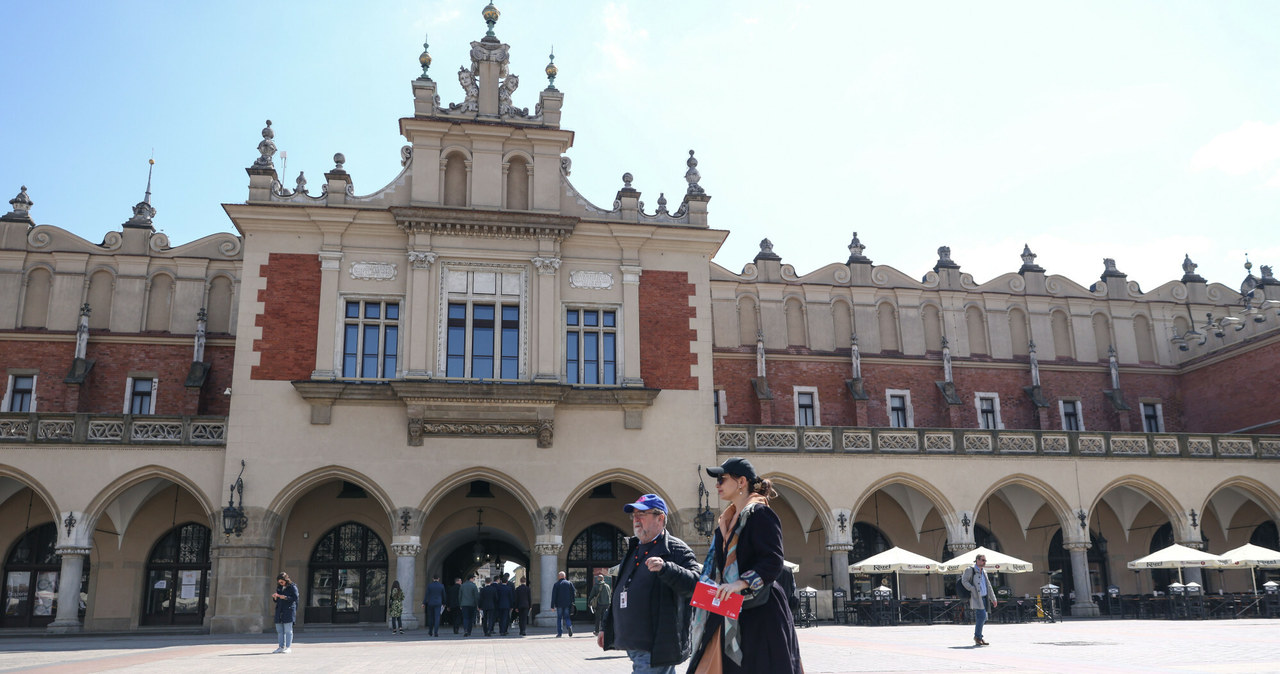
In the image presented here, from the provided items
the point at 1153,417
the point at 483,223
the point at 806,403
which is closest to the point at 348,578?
the point at 483,223

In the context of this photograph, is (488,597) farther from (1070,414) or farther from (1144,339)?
(1144,339)

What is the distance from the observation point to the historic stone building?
2348 cm

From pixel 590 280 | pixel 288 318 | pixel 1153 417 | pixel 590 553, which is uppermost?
pixel 590 280

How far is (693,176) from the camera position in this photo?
2741 centimetres

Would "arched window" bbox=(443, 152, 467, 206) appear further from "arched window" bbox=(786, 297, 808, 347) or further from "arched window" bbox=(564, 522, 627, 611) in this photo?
"arched window" bbox=(786, 297, 808, 347)

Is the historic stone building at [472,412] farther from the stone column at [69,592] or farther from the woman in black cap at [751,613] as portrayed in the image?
the woman in black cap at [751,613]

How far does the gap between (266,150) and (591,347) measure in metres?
10.1

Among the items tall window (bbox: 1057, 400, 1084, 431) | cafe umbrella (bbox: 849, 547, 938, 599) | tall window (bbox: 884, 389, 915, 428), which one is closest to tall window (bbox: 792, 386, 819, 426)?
tall window (bbox: 884, 389, 915, 428)

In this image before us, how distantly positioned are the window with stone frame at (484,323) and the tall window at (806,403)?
10890mm

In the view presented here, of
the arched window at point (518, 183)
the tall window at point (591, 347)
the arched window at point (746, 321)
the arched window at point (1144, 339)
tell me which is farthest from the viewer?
the arched window at point (1144, 339)

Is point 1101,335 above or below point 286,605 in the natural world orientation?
above

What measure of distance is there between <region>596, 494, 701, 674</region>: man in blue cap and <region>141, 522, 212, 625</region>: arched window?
2437 cm

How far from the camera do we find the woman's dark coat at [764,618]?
4.76 metres

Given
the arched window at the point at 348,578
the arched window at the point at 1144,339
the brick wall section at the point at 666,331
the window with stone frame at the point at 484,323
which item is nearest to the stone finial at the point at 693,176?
the brick wall section at the point at 666,331
